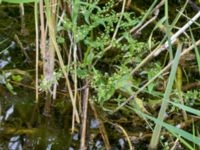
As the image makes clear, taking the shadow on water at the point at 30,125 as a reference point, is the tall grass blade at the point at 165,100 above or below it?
above

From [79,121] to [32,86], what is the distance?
0.99 feet

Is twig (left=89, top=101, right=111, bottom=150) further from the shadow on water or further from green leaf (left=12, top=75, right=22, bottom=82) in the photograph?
green leaf (left=12, top=75, right=22, bottom=82)

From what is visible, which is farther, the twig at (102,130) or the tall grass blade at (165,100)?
the twig at (102,130)

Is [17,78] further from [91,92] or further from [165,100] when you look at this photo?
[165,100]

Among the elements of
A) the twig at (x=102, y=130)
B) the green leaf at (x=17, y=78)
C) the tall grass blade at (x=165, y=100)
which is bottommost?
the twig at (x=102, y=130)

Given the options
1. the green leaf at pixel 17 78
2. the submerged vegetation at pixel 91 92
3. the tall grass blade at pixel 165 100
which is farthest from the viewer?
the green leaf at pixel 17 78

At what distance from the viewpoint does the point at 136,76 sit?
2.05 meters

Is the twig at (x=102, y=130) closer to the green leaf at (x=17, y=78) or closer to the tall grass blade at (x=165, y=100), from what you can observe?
the tall grass blade at (x=165, y=100)

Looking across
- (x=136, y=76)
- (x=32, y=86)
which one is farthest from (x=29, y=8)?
(x=136, y=76)

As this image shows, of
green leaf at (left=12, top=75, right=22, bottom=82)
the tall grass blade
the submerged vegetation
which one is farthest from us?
green leaf at (left=12, top=75, right=22, bottom=82)

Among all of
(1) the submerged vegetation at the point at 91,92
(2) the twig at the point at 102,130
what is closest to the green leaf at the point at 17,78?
(1) the submerged vegetation at the point at 91,92

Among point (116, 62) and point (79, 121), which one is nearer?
point (79, 121)

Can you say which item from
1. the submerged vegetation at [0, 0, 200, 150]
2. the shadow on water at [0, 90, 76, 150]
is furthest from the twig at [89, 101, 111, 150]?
the shadow on water at [0, 90, 76, 150]

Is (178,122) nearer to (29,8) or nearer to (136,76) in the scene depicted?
(136,76)
